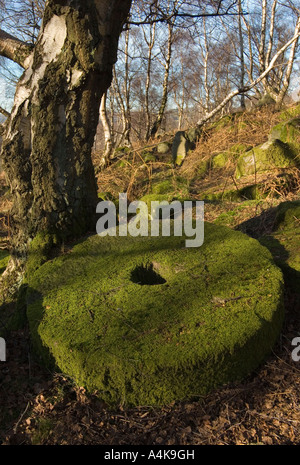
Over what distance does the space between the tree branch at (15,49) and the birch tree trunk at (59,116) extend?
0.04ft

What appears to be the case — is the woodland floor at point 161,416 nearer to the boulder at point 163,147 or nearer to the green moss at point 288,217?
the green moss at point 288,217

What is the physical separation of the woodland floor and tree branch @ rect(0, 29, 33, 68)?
2.67m

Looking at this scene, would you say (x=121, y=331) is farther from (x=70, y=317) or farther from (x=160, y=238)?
(x=160, y=238)

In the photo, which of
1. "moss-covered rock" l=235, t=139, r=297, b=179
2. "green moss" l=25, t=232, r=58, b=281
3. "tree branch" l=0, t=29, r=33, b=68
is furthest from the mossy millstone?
"moss-covered rock" l=235, t=139, r=297, b=179

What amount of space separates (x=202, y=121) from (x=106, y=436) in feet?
28.1

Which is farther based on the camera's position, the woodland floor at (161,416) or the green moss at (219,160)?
the green moss at (219,160)

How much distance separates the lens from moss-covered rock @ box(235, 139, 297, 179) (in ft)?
17.7

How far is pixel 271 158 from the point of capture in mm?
5441

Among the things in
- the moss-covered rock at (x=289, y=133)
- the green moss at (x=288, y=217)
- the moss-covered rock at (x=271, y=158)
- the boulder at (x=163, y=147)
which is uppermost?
the boulder at (x=163, y=147)

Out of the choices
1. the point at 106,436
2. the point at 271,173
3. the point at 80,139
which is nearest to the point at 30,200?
the point at 80,139

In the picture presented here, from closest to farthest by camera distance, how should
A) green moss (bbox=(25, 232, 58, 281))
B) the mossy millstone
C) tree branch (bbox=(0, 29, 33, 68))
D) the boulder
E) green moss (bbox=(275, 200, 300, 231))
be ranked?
the mossy millstone < green moss (bbox=(25, 232, 58, 281)) < tree branch (bbox=(0, 29, 33, 68)) < green moss (bbox=(275, 200, 300, 231)) < the boulder

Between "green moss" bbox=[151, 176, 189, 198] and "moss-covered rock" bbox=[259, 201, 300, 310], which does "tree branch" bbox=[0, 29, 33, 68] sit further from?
"green moss" bbox=[151, 176, 189, 198]

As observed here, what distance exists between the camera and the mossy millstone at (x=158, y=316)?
1752 mm

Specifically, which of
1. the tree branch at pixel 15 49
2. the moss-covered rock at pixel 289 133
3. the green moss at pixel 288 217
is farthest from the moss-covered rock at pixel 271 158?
the tree branch at pixel 15 49
